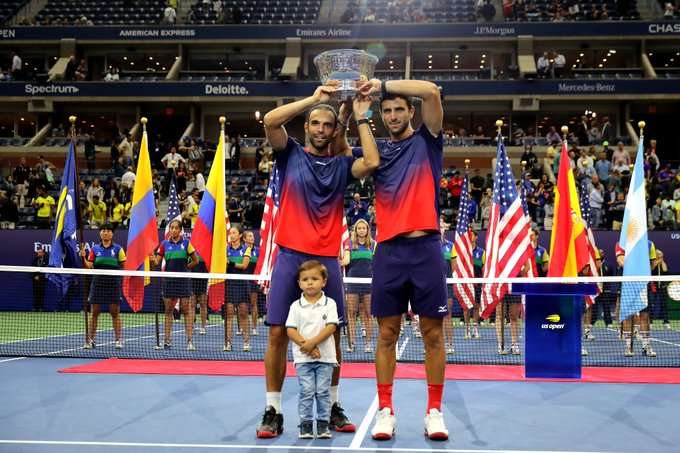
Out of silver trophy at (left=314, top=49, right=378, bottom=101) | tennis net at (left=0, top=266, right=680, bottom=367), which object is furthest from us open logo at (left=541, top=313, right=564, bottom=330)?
silver trophy at (left=314, top=49, right=378, bottom=101)

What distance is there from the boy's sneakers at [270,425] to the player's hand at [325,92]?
2353mm

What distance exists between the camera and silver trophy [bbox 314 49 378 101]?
5.42m

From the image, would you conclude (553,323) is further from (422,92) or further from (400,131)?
(422,92)

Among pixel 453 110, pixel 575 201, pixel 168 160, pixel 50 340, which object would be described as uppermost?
pixel 453 110

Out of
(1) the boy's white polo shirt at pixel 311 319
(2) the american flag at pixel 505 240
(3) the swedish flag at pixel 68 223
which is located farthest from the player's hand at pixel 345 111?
(3) the swedish flag at pixel 68 223

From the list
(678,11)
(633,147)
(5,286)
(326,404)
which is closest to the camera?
(326,404)

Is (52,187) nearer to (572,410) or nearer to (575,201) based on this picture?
(575,201)

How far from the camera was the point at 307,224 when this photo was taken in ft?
18.9

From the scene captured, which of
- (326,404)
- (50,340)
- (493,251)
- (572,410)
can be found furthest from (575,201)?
(50,340)

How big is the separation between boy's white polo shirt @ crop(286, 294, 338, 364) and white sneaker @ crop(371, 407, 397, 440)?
56 cm

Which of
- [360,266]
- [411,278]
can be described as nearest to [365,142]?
[411,278]

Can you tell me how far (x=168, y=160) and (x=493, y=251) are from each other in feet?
54.9

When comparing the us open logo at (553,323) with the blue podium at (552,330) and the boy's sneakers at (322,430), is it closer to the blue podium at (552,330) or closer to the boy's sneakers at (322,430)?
the blue podium at (552,330)

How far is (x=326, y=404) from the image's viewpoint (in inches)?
229
